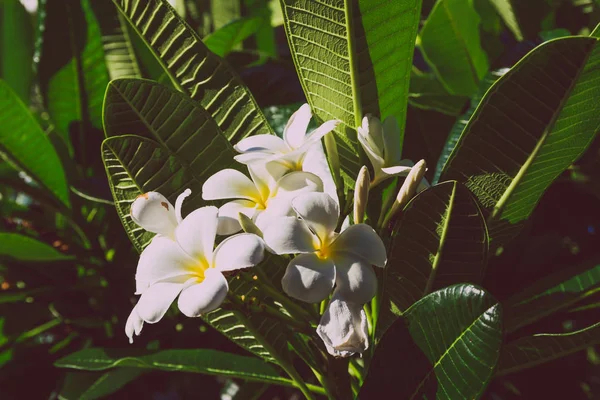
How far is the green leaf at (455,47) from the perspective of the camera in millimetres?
1456

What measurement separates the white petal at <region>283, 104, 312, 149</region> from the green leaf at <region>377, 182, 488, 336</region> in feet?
0.57

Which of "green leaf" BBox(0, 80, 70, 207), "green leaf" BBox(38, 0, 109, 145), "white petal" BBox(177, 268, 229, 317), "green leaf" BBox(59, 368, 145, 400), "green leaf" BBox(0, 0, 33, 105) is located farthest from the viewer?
"green leaf" BBox(0, 0, 33, 105)

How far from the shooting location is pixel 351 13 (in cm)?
83

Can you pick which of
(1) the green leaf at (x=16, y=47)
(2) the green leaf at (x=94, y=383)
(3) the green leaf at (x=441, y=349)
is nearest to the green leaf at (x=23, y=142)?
(2) the green leaf at (x=94, y=383)

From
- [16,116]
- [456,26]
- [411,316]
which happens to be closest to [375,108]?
[411,316]

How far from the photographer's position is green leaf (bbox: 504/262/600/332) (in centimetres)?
96

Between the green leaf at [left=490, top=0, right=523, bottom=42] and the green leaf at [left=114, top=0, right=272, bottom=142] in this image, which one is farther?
the green leaf at [left=490, top=0, right=523, bottom=42]

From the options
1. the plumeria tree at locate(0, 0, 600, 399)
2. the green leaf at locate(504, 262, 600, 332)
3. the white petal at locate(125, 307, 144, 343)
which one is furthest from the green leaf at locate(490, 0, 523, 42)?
the white petal at locate(125, 307, 144, 343)

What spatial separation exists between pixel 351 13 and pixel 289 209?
28 centimetres

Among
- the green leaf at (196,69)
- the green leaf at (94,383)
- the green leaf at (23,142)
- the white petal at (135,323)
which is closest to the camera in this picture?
the white petal at (135,323)

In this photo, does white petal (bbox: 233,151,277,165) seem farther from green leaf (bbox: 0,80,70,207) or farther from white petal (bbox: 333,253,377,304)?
green leaf (bbox: 0,80,70,207)

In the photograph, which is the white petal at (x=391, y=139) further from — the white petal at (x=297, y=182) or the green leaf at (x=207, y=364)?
the green leaf at (x=207, y=364)

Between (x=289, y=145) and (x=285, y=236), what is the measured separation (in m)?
0.18

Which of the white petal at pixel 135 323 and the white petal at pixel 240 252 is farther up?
the white petal at pixel 240 252
